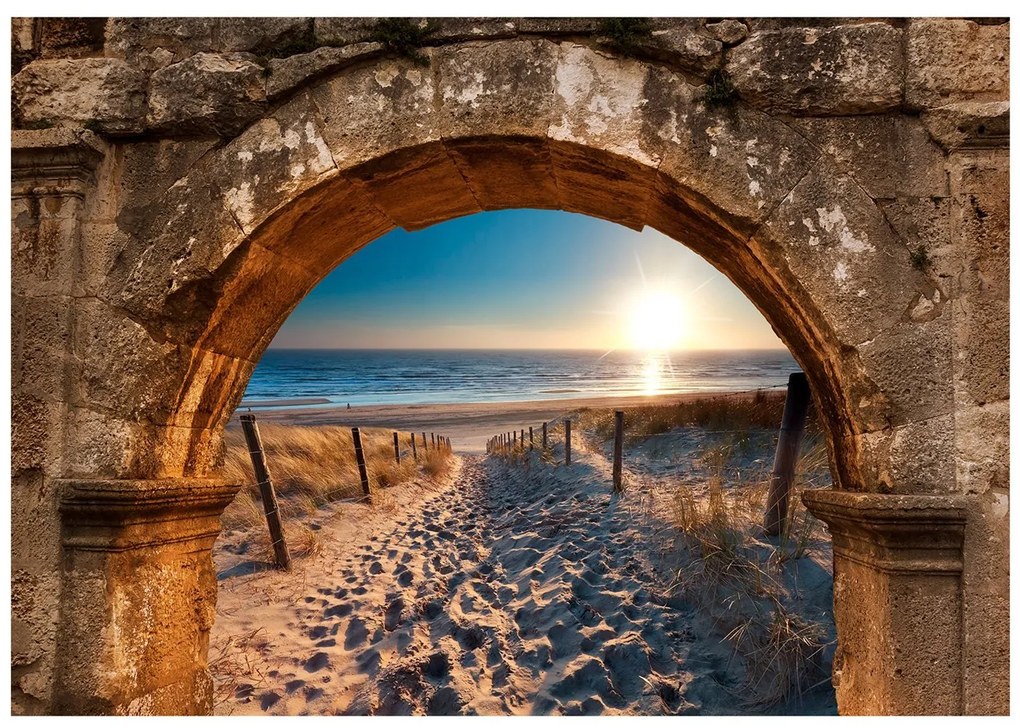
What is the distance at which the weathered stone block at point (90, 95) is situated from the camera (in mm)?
2451

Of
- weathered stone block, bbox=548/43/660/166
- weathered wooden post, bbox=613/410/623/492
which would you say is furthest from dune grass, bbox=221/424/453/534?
weathered stone block, bbox=548/43/660/166

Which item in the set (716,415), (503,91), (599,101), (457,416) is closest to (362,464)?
(716,415)

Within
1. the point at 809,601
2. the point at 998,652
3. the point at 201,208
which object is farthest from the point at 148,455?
the point at 809,601

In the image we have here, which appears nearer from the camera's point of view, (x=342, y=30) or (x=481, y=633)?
(x=342, y=30)

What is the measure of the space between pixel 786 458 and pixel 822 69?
9.83ft

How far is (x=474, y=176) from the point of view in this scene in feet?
8.81

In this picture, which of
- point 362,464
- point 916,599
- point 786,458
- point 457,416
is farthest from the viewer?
point 457,416

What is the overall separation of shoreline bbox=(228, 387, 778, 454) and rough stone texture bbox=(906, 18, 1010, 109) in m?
25.7

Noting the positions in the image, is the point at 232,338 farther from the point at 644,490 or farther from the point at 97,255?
the point at 644,490

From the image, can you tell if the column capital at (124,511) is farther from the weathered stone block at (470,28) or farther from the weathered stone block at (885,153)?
the weathered stone block at (885,153)

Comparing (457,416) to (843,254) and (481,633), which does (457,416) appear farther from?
(843,254)

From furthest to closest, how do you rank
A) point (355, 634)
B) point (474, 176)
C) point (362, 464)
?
point (362, 464) < point (355, 634) < point (474, 176)

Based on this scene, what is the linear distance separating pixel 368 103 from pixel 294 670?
3.19m

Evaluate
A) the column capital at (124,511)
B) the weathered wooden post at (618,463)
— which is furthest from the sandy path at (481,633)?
the column capital at (124,511)
